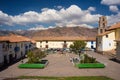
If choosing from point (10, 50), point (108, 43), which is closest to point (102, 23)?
point (108, 43)

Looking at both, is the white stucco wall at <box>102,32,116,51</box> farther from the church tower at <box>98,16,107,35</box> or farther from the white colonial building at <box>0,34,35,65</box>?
the white colonial building at <box>0,34,35,65</box>

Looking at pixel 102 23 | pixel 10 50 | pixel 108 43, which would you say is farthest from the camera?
pixel 102 23

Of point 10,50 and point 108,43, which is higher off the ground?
point 108,43

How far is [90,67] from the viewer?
37250 mm

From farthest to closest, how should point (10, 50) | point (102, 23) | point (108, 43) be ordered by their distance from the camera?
point (102, 23) → point (108, 43) → point (10, 50)

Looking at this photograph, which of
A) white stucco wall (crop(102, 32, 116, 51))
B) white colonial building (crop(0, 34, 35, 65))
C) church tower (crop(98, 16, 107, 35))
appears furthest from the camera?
church tower (crop(98, 16, 107, 35))

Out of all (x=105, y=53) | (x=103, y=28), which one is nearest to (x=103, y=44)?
(x=105, y=53)

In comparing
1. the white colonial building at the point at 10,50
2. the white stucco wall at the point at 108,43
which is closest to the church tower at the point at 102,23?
the white stucco wall at the point at 108,43

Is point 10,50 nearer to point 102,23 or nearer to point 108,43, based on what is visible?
point 108,43

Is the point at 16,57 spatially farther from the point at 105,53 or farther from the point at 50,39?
the point at 50,39

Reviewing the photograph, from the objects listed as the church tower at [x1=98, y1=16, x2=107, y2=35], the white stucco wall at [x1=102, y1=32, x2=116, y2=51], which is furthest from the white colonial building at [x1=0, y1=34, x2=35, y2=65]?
the church tower at [x1=98, y1=16, x2=107, y2=35]

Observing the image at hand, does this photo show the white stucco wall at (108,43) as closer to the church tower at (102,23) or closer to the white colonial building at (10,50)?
the church tower at (102,23)

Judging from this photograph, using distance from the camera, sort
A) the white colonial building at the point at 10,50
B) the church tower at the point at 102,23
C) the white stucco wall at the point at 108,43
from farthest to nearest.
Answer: the church tower at the point at 102,23 < the white stucco wall at the point at 108,43 < the white colonial building at the point at 10,50

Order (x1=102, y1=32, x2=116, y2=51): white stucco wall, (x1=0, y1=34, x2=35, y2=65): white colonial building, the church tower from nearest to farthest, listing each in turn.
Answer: (x1=0, y1=34, x2=35, y2=65): white colonial building < (x1=102, y1=32, x2=116, y2=51): white stucco wall < the church tower
